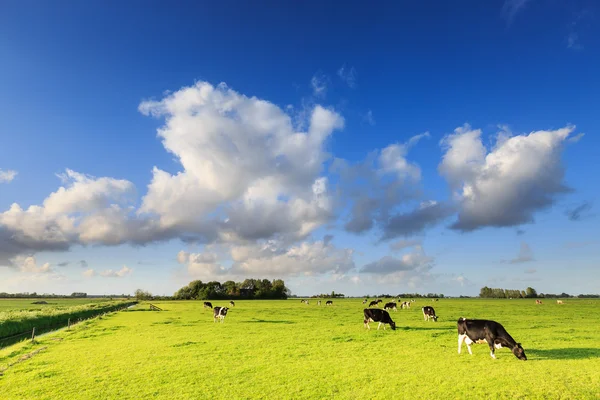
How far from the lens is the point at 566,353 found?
1697cm

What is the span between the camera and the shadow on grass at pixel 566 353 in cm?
1599

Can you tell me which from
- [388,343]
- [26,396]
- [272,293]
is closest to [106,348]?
[26,396]

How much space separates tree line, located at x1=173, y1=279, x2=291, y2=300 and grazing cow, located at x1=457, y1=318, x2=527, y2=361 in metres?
137

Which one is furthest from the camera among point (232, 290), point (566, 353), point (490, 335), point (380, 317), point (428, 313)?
point (232, 290)

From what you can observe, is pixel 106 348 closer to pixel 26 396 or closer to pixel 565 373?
pixel 26 396

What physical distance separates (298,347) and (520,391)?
11.0 m

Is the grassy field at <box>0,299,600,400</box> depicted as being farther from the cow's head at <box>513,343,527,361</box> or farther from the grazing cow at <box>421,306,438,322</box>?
the grazing cow at <box>421,306,438,322</box>

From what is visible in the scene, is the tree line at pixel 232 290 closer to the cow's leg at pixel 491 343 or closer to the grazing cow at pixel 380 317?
the grazing cow at pixel 380 317

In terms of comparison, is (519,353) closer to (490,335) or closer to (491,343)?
(491,343)

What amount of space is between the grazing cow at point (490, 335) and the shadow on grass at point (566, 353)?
167 cm

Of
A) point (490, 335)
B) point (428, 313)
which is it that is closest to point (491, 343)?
point (490, 335)

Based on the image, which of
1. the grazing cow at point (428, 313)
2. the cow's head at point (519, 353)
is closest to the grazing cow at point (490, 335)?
the cow's head at point (519, 353)

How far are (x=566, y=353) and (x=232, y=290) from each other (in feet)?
481

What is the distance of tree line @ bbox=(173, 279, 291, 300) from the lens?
5891 inches
